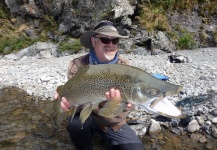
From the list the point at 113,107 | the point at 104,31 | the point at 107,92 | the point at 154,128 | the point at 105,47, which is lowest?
the point at 154,128

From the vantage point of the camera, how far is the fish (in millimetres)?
2850

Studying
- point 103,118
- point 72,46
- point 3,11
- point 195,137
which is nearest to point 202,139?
point 195,137

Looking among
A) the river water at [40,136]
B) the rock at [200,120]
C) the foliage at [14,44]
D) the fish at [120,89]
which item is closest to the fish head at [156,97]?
the fish at [120,89]

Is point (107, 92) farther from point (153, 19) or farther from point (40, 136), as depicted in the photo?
point (153, 19)

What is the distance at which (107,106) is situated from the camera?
308 centimetres

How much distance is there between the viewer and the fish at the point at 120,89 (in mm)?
2850

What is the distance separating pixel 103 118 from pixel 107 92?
3.87ft

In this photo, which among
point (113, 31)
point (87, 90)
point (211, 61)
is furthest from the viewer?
point (211, 61)

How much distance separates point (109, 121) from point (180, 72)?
17.4 ft

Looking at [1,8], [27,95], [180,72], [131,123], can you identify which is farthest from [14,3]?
[131,123]

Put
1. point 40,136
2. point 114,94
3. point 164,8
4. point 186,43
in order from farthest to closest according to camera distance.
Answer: point 164,8 → point 186,43 → point 40,136 → point 114,94

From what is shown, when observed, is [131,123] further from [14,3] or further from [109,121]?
[14,3]

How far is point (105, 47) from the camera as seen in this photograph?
403cm

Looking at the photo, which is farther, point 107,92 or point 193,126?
point 193,126
